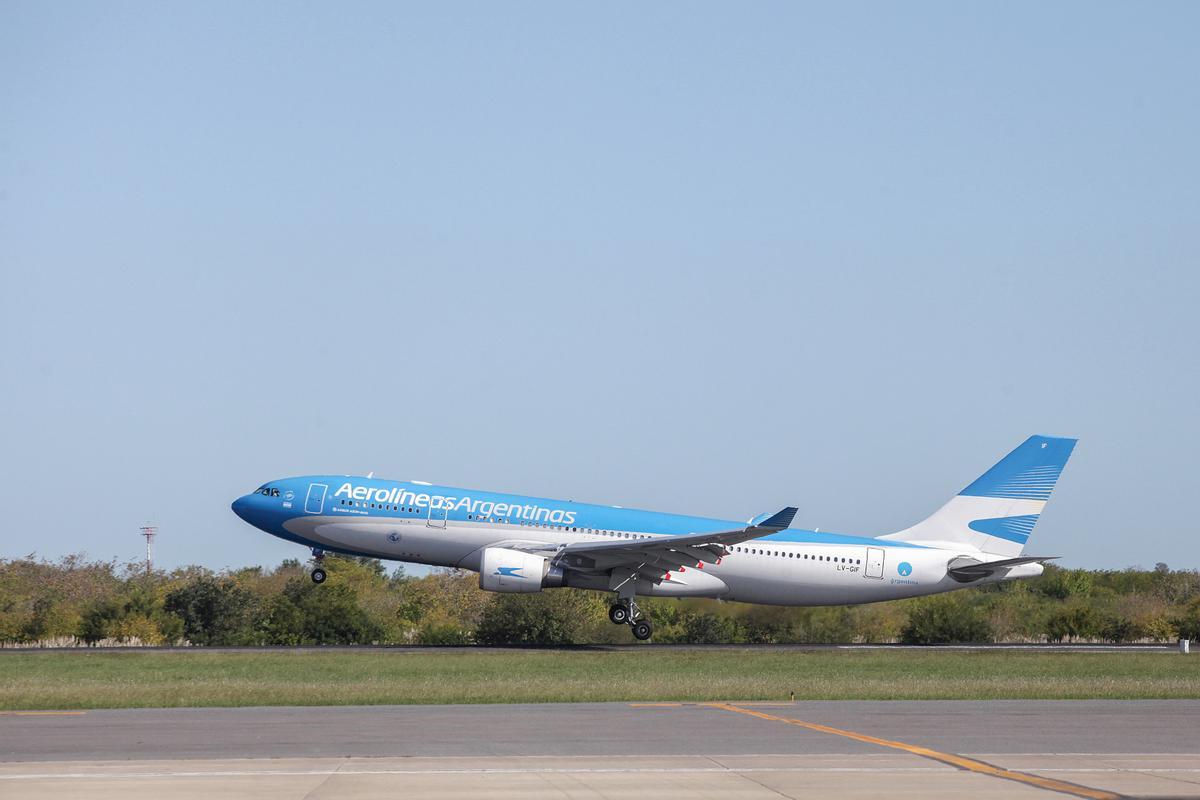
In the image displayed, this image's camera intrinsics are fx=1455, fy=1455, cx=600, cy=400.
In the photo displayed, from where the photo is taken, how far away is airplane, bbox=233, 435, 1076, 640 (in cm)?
4009

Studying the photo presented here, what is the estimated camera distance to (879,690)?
2812 cm

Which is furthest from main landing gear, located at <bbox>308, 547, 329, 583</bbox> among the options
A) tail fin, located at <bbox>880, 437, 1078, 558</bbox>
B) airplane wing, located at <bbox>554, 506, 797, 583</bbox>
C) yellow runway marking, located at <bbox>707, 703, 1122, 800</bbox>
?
yellow runway marking, located at <bbox>707, 703, 1122, 800</bbox>

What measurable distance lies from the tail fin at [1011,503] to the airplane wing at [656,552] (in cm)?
801

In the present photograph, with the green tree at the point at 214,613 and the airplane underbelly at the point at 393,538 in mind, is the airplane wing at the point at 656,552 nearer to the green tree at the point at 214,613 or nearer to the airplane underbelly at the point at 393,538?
the airplane underbelly at the point at 393,538

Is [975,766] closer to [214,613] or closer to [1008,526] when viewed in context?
[1008,526]

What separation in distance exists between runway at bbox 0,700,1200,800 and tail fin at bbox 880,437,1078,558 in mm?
19421

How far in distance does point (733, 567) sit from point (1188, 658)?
12.6 m

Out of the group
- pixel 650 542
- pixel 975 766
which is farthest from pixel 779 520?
pixel 975 766

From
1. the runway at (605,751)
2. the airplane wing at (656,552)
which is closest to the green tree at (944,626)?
the airplane wing at (656,552)

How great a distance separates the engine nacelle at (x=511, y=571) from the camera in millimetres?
39094

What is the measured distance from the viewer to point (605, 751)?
17.8 m

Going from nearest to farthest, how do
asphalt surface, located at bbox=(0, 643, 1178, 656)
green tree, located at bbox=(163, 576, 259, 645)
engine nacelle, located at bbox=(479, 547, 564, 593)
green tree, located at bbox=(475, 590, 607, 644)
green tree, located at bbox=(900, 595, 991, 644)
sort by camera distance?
asphalt surface, located at bbox=(0, 643, 1178, 656), engine nacelle, located at bbox=(479, 547, 564, 593), green tree, located at bbox=(475, 590, 607, 644), green tree, located at bbox=(163, 576, 259, 645), green tree, located at bbox=(900, 595, 991, 644)

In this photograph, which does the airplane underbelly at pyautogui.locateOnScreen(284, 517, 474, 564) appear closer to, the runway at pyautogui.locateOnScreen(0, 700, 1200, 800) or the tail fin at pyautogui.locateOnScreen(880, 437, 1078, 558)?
the tail fin at pyautogui.locateOnScreen(880, 437, 1078, 558)

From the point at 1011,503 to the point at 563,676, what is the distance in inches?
712
